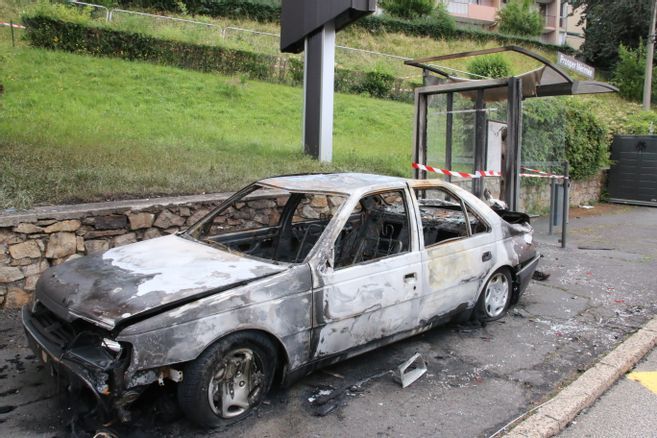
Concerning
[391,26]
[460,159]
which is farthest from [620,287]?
[391,26]

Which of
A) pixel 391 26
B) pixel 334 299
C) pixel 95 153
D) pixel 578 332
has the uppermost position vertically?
pixel 391 26

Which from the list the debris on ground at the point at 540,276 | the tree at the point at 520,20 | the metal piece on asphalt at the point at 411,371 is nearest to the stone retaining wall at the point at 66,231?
the metal piece on asphalt at the point at 411,371

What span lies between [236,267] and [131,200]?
3.02 meters

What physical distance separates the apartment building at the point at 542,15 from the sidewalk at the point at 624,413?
1830 inches

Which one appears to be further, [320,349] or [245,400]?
[320,349]

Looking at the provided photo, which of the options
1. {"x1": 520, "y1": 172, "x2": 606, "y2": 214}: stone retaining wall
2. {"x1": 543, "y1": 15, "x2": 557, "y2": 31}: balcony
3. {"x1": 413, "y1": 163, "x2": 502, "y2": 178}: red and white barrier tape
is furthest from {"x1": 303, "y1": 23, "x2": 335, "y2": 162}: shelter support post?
{"x1": 543, "y1": 15, "x2": 557, "y2": 31}: balcony

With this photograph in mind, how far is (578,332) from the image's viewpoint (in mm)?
5230

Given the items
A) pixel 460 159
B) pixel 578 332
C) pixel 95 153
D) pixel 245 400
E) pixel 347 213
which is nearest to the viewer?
pixel 245 400

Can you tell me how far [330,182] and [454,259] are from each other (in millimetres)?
1262

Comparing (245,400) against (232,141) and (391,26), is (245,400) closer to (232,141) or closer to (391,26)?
(232,141)

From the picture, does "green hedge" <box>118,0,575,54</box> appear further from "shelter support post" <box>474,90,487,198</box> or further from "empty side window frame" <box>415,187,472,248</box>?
"empty side window frame" <box>415,187,472,248</box>

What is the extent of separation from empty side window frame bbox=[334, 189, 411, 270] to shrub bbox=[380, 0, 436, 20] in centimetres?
3525

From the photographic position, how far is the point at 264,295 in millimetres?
3475

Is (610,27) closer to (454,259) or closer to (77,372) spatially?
(454,259)
